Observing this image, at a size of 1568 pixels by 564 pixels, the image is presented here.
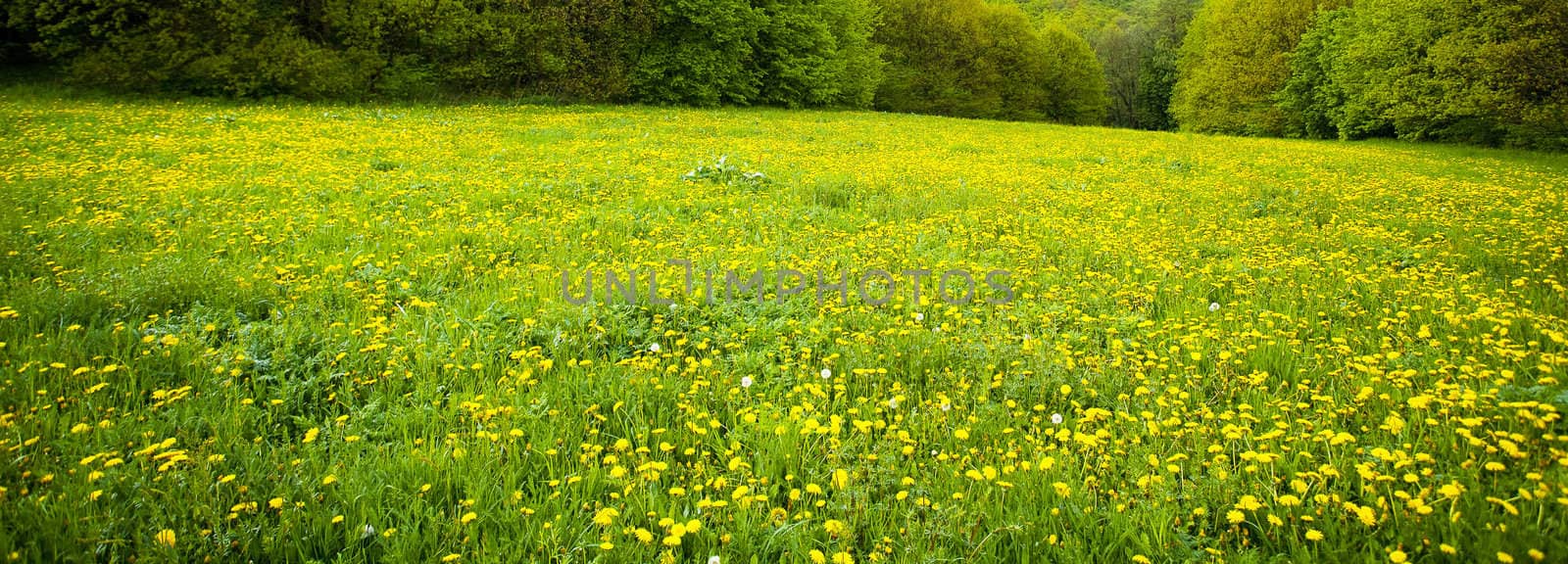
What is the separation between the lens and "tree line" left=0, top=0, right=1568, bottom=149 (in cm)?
1728

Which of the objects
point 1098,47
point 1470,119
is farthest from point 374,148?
point 1098,47

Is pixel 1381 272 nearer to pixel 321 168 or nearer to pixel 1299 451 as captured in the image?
pixel 1299 451

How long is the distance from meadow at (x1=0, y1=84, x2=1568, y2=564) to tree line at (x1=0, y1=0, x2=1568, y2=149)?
45.0 ft

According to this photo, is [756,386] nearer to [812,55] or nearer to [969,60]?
[812,55]

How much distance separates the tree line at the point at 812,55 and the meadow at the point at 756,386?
13.7 meters

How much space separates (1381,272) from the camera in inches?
193

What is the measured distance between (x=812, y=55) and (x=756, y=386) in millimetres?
31525

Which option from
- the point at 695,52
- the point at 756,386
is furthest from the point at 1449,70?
the point at 756,386

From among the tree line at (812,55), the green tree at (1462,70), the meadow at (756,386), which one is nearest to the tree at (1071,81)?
the tree line at (812,55)

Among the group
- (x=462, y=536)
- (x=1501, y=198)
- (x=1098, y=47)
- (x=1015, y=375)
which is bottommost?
(x=462, y=536)

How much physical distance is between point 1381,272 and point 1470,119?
79.9 feet

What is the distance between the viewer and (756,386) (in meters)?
3.24

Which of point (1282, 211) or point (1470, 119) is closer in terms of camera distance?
point (1282, 211)

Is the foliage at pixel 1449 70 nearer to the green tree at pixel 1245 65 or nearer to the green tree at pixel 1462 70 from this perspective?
the green tree at pixel 1462 70
